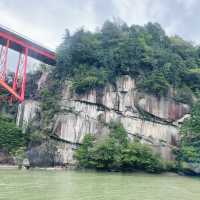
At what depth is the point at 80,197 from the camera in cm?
767

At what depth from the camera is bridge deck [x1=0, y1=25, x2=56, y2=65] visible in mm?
19142


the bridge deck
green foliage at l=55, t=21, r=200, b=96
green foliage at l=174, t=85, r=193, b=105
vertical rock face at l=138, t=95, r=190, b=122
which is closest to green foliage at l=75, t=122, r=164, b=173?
vertical rock face at l=138, t=95, r=190, b=122

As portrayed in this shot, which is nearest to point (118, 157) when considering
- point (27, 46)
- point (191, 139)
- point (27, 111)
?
point (191, 139)

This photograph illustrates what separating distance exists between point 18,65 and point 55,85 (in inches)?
134

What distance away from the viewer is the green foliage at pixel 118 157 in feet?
54.9

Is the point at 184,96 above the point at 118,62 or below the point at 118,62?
below

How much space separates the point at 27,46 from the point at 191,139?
46.1 ft

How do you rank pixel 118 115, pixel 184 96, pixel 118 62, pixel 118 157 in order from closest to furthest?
pixel 118 157, pixel 118 115, pixel 184 96, pixel 118 62

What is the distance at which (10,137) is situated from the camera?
1922 cm

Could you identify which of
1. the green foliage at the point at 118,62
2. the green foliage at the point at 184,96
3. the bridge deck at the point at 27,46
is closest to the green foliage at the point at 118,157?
the green foliage at the point at 118,62

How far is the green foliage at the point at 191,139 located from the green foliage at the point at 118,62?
3177 millimetres

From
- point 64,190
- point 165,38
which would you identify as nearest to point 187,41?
point 165,38

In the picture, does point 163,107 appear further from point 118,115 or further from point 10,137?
point 10,137

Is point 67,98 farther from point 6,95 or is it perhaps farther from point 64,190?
point 64,190
